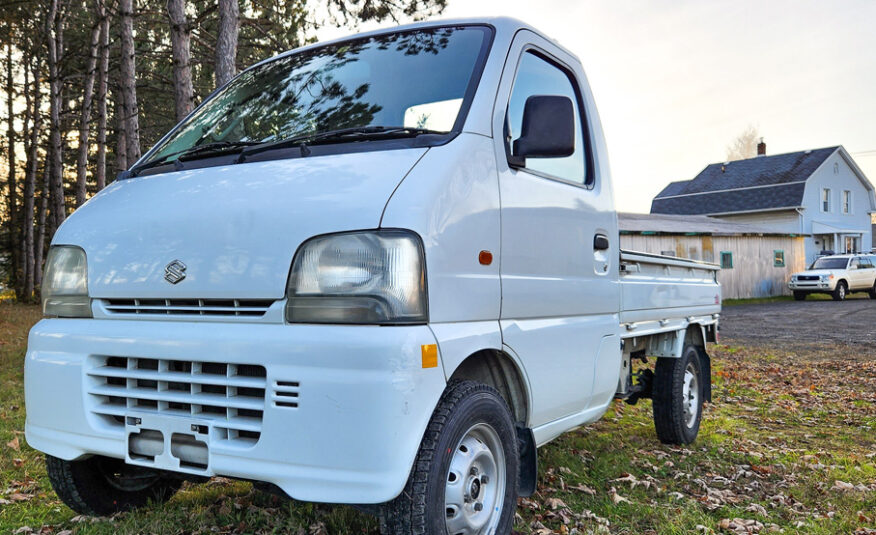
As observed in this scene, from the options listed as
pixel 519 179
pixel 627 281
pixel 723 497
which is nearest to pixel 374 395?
pixel 519 179

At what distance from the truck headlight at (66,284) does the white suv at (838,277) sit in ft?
96.3

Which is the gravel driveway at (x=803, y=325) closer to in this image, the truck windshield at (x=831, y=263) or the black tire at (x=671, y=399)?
the truck windshield at (x=831, y=263)

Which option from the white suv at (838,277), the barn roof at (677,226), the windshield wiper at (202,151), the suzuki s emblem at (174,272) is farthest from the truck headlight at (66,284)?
the white suv at (838,277)

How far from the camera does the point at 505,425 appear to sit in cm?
283

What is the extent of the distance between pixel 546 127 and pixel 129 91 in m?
12.1

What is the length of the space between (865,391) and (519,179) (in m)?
7.42

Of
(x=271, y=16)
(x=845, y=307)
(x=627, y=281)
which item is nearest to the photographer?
(x=627, y=281)

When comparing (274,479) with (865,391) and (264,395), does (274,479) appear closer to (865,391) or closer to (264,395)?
(264,395)

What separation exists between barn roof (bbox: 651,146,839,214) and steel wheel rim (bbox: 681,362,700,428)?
3487cm

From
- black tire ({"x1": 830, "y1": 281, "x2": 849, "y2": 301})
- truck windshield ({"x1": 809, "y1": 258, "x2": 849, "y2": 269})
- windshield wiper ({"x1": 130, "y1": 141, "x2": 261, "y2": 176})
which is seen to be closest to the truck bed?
windshield wiper ({"x1": 130, "y1": 141, "x2": 261, "y2": 176})

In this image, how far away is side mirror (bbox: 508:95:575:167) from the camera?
2.94m

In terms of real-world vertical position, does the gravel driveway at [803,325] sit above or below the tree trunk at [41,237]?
below

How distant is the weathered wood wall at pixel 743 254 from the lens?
2494cm

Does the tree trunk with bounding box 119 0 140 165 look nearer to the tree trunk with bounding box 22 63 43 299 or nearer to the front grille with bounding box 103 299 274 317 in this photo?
the tree trunk with bounding box 22 63 43 299
